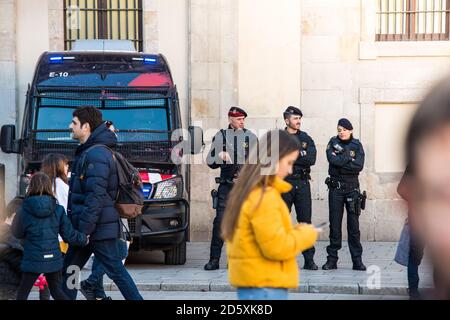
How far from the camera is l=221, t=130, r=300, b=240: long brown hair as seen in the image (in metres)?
4.96

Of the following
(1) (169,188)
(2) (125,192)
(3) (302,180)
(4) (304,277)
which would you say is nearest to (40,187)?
(2) (125,192)

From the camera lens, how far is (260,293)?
499cm

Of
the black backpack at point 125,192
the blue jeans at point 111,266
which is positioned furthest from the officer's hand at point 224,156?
the blue jeans at point 111,266

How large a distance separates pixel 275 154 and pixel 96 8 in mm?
11079

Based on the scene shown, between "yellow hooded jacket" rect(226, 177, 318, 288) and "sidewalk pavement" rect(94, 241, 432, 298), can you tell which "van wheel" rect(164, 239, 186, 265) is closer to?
"sidewalk pavement" rect(94, 241, 432, 298)

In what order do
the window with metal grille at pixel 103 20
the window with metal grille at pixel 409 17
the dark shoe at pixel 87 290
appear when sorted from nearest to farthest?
the dark shoe at pixel 87 290, the window with metal grille at pixel 409 17, the window with metal grille at pixel 103 20

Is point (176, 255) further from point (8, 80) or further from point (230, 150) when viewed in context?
point (8, 80)

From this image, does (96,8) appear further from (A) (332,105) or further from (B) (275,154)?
(B) (275,154)

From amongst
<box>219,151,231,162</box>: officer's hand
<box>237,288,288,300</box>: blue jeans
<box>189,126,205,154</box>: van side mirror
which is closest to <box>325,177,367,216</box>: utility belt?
<box>219,151,231,162</box>: officer's hand

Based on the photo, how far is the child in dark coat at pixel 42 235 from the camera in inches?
304

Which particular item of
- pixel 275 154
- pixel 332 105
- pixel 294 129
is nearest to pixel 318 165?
pixel 332 105

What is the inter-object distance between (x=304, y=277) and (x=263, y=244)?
6.65 m

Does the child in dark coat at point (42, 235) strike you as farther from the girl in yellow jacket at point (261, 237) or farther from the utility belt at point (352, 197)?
the utility belt at point (352, 197)

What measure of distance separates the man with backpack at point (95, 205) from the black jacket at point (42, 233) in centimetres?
16
